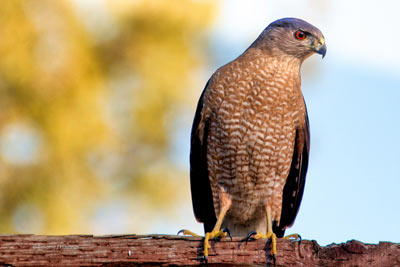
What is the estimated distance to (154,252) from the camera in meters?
3.33

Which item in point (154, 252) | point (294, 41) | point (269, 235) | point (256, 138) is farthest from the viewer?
point (294, 41)

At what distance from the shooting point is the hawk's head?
5219 mm

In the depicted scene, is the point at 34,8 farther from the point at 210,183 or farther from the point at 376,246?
Result: the point at 376,246

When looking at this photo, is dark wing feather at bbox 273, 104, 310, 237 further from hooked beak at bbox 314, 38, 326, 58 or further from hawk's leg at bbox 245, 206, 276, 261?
hooked beak at bbox 314, 38, 326, 58

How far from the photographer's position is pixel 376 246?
3285mm

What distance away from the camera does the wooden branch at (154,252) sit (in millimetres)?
3271

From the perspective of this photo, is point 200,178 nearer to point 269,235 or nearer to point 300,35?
point 269,235

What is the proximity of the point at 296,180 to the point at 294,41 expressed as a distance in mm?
1106

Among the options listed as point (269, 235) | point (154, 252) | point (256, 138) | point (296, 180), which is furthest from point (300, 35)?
point (154, 252)

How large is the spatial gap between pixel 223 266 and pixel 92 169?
18.8 ft

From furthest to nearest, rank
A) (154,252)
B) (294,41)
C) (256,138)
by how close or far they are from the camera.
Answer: (294,41), (256,138), (154,252)

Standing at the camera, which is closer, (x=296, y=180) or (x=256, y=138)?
(x=256, y=138)

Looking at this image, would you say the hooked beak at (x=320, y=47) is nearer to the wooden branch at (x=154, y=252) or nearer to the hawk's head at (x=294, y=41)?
the hawk's head at (x=294, y=41)

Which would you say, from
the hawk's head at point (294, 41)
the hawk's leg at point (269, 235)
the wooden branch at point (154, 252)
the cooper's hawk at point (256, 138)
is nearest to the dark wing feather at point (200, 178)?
the cooper's hawk at point (256, 138)
